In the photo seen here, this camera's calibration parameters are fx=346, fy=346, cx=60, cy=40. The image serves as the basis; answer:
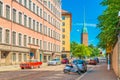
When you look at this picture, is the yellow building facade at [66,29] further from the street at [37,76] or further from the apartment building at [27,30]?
the street at [37,76]

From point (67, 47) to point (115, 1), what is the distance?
117308 mm

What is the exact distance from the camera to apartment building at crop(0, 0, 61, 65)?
60.3m

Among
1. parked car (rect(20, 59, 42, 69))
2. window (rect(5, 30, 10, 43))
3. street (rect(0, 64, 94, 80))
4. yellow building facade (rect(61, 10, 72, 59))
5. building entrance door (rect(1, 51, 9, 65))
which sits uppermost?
yellow building facade (rect(61, 10, 72, 59))

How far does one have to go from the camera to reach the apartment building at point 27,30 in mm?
60312

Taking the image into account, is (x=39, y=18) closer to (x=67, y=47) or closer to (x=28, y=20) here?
(x=28, y=20)

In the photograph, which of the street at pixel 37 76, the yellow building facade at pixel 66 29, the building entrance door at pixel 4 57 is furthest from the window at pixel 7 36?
the yellow building facade at pixel 66 29

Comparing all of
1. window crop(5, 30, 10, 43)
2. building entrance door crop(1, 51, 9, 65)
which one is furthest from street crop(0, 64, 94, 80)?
window crop(5, 30, 10, 43)

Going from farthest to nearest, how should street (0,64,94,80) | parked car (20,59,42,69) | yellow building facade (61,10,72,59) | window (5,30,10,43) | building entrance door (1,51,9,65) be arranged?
1. yellow building facade (61,10,72,59)
2. window (5,30,10,43)
3. building entrance door (1,51,9,65)
4. parked car (20,59,42,69)
5. street (0,64,94,80)

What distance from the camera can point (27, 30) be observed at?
73.9 metres

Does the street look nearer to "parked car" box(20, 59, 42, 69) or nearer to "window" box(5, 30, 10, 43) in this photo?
"parked car" box(20, 59, 42, 69)

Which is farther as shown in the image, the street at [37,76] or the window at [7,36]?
the window at [7,36]

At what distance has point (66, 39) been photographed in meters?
149

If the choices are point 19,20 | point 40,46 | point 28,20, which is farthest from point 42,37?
point 19,20

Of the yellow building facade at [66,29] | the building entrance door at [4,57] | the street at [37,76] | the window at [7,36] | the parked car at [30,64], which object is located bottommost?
the street at [37,76]
